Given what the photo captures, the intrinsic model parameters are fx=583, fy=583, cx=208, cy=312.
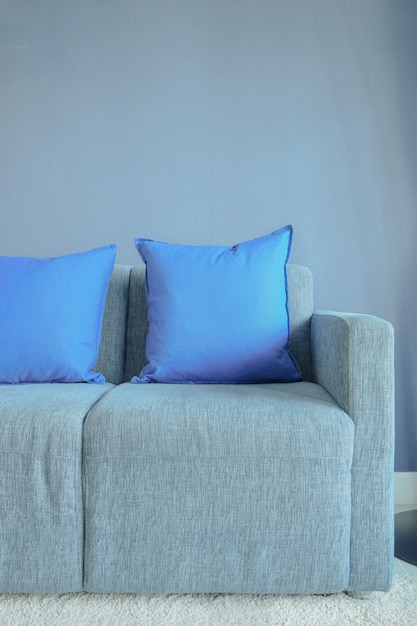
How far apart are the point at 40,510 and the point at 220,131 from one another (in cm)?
Answer: 167

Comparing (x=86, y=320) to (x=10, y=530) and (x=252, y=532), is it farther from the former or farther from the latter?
(x=252, y=532)

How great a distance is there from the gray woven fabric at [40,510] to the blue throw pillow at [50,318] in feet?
1.56

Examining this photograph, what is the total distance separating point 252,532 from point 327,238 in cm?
139

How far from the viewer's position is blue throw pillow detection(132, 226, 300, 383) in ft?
5.96

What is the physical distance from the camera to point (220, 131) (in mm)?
2414

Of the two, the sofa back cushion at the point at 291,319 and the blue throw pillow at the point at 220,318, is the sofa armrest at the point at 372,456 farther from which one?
the sofa back cushion at the point at 291,319

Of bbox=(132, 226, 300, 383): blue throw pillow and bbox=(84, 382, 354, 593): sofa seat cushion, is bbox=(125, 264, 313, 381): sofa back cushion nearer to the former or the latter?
bbox=(132, 226, 300, 383): blue throw pillow

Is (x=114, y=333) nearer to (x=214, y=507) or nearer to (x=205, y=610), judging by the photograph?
(x=214, y=507)

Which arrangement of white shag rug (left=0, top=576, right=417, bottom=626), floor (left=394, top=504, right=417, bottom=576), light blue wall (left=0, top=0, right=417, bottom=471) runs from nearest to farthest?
1. white shag rug (left=0, top=576, right=417, bottom=626)
2. floor (left=394, top=504, right=417, bottom=576)
3. light blue wall (left=0, top=0, right=417, bottom=471)

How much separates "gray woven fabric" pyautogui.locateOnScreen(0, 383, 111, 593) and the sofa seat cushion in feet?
0.12

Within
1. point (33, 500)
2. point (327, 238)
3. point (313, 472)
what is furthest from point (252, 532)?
point (327, 238)

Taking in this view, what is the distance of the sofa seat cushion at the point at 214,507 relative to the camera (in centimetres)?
134

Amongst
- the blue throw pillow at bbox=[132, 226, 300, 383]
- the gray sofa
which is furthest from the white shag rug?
the blue throw pillow at bbox=[132, 226, 300, 383]

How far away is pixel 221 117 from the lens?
242 centimetres
